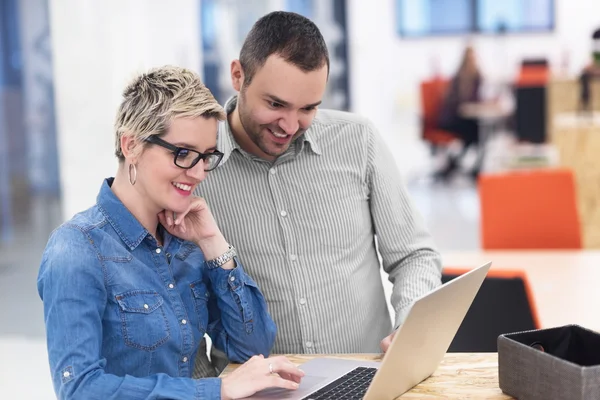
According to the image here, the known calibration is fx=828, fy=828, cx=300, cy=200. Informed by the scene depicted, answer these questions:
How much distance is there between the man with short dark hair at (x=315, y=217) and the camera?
6.66 feet

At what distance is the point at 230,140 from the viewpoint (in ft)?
6.86

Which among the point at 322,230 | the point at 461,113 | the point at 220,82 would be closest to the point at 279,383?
the point at 322,230

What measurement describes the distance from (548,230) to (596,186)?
2.29 m

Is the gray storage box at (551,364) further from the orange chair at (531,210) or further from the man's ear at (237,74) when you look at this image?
the orange chair at (531,210)

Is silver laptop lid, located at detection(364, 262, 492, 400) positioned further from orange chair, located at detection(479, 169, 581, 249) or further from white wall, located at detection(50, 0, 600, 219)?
orange chair, located at detection(479, 169, 581, 249)

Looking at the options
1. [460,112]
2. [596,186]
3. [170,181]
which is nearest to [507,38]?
[460,112]

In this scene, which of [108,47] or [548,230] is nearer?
[548,230]

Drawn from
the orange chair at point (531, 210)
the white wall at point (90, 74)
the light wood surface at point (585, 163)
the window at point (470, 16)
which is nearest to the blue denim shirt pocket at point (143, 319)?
the orange chair at point (531, 210)

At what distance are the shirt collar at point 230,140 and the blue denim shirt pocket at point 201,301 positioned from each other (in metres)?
0.42

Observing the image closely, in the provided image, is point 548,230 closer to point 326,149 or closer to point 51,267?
point 326,149

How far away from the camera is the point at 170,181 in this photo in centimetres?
161

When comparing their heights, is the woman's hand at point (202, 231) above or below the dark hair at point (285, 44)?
below

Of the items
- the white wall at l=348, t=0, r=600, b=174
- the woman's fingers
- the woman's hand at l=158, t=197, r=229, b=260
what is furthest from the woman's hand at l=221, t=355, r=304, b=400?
the white wall at l=348, t=0, r=600, b=174

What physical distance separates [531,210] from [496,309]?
79 centimetres
